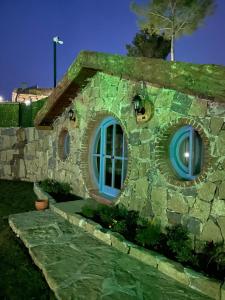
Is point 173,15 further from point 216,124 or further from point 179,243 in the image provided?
point 179,243

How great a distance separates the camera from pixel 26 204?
839cm

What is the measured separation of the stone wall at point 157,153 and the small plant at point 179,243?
124 millimetres

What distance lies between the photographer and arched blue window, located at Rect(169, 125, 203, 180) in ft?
17.1

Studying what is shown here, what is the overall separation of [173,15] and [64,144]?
17009 mm

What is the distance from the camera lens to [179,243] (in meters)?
4.55

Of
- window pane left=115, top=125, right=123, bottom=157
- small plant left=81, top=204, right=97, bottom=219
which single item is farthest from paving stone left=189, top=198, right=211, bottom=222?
window pane left=115, top=125, right=123, bottom=157

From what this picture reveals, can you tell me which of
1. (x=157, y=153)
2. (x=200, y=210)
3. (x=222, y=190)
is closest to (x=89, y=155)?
(x=157, y=153)

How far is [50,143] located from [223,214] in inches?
288

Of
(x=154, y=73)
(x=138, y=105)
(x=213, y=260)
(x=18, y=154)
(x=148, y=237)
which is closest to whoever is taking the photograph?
(x=213, y=260)

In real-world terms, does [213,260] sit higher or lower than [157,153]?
lower

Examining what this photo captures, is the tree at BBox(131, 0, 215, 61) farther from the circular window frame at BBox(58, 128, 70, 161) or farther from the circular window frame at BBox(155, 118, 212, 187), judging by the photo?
the circular window frame at BBox(155, 118, 212, 187)

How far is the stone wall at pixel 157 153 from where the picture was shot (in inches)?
178

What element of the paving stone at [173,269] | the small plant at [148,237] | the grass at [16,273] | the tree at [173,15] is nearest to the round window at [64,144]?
the grass at [16,273]

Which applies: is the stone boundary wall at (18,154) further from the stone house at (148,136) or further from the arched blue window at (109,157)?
the arched blue window at (109,157)
